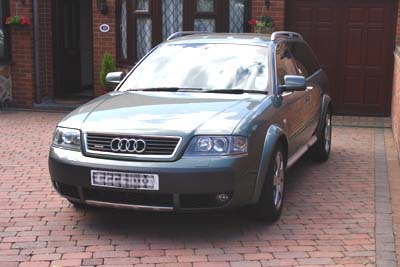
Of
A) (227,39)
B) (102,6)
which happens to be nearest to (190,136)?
(227,39)

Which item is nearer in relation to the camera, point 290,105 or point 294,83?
point 294,83

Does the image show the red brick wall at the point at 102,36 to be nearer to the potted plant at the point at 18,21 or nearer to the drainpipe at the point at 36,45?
the drainpipe at the point at 36,45

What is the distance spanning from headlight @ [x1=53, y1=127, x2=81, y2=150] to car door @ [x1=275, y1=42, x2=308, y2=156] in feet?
6.03

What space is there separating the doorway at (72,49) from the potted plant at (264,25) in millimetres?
4215

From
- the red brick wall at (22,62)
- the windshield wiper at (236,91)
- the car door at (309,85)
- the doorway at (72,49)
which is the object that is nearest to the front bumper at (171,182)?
the windshield wiper at (236,91)

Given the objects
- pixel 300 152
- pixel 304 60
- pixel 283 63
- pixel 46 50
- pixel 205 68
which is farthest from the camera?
pixel 46 50

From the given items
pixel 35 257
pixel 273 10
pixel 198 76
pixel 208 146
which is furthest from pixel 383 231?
pixel 273 10

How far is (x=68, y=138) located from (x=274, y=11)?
23.7 ft

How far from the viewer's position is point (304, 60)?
7.66 m

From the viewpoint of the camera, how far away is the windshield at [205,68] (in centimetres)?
598

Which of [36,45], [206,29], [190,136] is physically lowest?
[190,136]

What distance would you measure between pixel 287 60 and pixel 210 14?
17.9ft

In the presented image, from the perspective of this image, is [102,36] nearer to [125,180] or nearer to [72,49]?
[72,49]

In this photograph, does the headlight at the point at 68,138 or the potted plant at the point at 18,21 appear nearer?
the headlight at the point at 68,138
